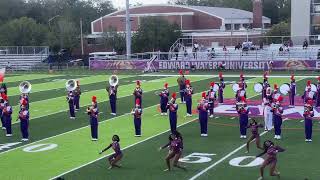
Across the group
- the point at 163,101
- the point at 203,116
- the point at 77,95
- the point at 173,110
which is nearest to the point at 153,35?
the point at 77,95

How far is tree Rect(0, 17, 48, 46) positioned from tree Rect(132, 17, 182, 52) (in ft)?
44.1

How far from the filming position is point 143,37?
66375 millimetres

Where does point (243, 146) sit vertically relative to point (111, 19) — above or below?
below

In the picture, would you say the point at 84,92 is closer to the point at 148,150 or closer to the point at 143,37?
the point at 148,150

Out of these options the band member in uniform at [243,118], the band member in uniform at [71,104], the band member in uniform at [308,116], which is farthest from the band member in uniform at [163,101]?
the band member in uniform at [308,116]

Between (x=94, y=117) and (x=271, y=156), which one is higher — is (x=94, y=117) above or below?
above

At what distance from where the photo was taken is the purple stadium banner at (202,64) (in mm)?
47125

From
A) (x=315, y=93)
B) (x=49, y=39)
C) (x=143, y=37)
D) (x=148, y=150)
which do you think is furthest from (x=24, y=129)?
(x=49, y=39)

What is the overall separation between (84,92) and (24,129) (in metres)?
15.2

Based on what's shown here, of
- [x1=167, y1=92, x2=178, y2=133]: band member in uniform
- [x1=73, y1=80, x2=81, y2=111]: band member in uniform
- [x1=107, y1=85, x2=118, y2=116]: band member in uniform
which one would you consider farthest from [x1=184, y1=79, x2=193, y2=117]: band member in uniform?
[x1=73, y1=80, x2=81, y2=111]: band member in uniform

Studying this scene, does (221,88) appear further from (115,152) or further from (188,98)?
(115,152)

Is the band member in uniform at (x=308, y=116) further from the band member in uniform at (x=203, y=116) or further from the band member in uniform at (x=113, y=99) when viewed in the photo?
the band member in uniform at (x=113, y=99)

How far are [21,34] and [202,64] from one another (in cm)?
2985

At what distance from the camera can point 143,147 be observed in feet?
59.2
